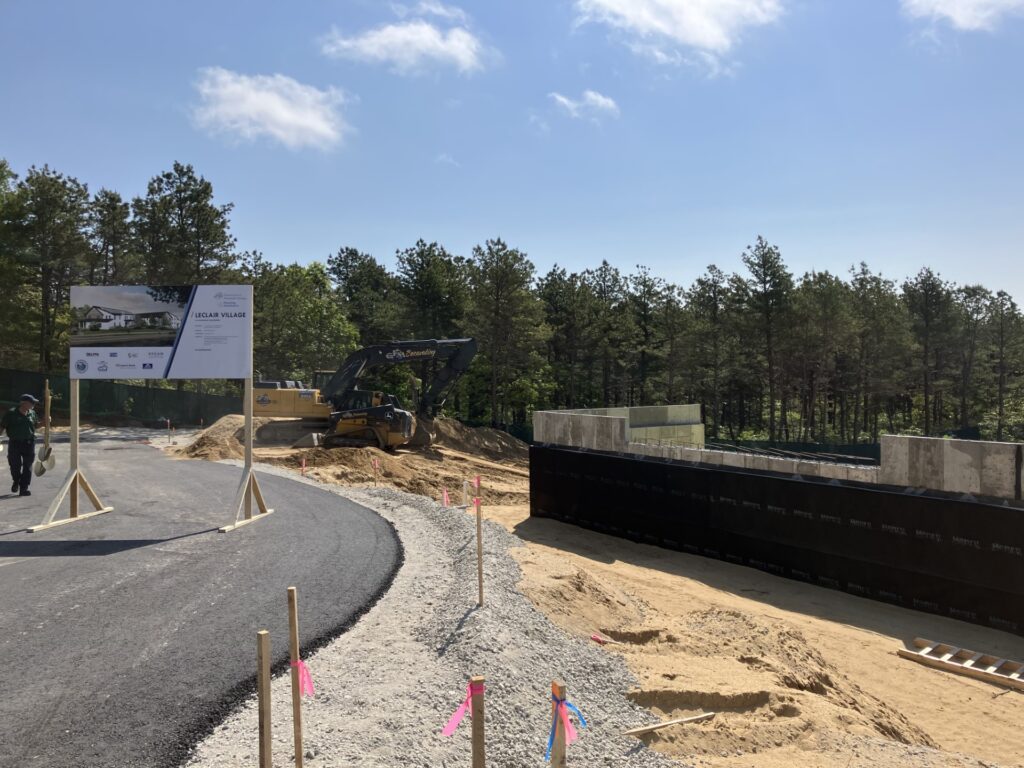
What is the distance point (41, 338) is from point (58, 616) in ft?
117

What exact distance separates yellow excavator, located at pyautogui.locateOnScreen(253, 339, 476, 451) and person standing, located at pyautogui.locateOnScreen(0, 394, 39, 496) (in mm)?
12645

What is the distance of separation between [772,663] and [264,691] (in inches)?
257

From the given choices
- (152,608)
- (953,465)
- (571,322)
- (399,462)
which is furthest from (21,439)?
(571,322)

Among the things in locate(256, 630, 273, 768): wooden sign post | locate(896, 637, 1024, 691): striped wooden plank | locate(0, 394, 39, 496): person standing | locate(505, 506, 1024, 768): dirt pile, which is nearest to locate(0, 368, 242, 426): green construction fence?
locate(0, 394, 39, 496): person standing

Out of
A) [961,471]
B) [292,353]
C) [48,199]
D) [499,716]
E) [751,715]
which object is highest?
[48,199]

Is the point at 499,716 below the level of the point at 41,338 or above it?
below

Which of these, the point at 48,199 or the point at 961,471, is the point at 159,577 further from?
the point at 48,199

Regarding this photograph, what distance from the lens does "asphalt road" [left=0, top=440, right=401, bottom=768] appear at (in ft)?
17.1

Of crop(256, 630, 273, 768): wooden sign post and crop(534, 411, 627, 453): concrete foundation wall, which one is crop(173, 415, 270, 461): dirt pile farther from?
crop(256, 630, 273, 768): wooden sign post

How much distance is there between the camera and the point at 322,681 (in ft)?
20.0

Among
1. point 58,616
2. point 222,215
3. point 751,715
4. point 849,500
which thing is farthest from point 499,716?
point 222,215

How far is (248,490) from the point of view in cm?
1275

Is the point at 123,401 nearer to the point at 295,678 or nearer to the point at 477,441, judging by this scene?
the point at 477,441

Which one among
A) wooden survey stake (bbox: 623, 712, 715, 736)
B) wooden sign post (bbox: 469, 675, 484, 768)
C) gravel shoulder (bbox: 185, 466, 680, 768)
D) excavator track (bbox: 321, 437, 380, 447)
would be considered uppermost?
wooden sign post (bbox: 469, 675, 484, 768)
